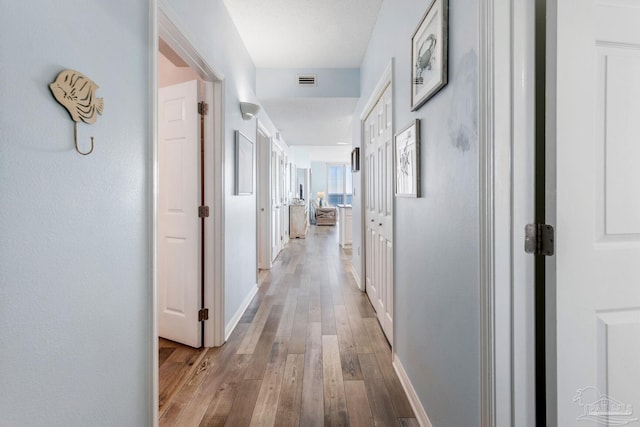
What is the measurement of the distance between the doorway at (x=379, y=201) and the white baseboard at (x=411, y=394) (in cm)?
23

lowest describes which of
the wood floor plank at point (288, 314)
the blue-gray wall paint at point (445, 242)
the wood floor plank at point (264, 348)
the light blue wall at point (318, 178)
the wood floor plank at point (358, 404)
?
the wood floor plank at point (358, 404)

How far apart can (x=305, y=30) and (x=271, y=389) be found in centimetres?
299

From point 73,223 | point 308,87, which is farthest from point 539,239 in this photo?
point 308,87

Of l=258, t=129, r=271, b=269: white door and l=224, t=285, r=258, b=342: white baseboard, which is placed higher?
l=258, t=129, r=271, b=269: white door

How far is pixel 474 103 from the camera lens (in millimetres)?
1048

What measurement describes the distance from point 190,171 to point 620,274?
91.1 inches

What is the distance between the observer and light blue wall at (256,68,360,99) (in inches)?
157

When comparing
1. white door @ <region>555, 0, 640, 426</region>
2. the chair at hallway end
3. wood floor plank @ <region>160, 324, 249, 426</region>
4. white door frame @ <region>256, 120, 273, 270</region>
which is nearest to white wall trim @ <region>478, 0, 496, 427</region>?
white door @ <region>555, 0, 640, 426</region>

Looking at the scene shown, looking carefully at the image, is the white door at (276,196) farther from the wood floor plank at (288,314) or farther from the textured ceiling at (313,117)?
the wood floor plank at (288,314)

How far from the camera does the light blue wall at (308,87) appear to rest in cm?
400

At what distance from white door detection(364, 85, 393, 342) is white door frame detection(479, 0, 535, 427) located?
1.26 m

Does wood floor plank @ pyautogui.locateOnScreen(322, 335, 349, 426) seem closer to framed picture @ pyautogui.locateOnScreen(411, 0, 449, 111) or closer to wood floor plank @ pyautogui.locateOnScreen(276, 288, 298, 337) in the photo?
wood floor plank @ pyautogui.locateOnScreen(276, 288, 298, 337)

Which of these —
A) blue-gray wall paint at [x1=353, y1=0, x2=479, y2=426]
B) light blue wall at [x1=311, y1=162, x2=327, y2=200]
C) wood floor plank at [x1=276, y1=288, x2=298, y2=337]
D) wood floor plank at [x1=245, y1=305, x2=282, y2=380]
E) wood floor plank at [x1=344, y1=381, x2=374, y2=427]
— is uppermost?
light blue wall at [x1=311, y1=162, x2=327, y2=200]

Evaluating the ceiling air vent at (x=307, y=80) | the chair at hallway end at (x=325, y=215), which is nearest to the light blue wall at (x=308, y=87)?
the ceiling air vent at (x=307, y=80)
